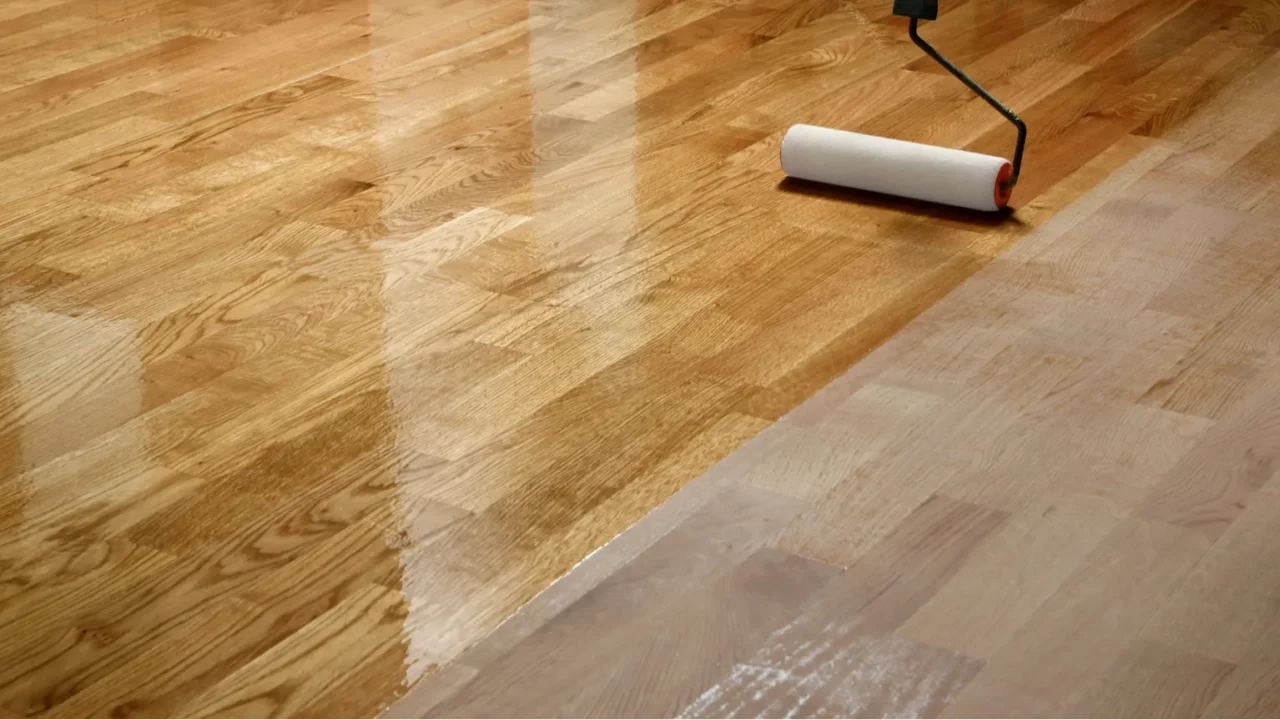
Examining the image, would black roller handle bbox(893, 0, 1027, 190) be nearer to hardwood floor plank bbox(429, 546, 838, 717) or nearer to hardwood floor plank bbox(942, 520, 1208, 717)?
hardwood floor plank bbox(942, 520, 1208, 717)

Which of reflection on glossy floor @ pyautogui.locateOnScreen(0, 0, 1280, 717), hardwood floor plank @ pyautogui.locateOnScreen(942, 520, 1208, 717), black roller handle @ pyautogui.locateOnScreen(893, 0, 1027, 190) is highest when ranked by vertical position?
black roller handle @ pyautogui.locateOnScreen(893, 0, 1027, 190)

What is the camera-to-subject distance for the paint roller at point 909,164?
245cm

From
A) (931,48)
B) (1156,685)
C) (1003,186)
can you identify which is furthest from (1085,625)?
(931,48)

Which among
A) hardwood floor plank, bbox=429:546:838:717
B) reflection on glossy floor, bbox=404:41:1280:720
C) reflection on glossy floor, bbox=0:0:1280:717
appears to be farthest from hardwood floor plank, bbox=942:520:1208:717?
reflection on glossy floor, bbox=0:0:1280:717

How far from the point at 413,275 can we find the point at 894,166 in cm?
73

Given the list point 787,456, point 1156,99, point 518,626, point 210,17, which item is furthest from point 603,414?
point 210,17

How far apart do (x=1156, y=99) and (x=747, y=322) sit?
125 centimetres

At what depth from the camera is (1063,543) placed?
1.65m

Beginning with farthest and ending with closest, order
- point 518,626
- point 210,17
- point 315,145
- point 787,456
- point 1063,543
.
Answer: point 210,17
point 315,145
point 787,456
point 1063,543
point 518,626

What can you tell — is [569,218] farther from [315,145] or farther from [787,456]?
[787,456]

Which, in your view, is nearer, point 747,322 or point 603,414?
A: point 603,414

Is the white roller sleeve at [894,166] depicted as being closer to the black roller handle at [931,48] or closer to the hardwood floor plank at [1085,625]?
the black roller handle at [931,48]

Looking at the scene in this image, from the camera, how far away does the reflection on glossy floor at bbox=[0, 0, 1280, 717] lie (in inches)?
62.6

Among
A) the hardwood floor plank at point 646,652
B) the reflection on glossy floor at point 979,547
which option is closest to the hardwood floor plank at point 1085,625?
the reflection on glossy floor at point 979,547
